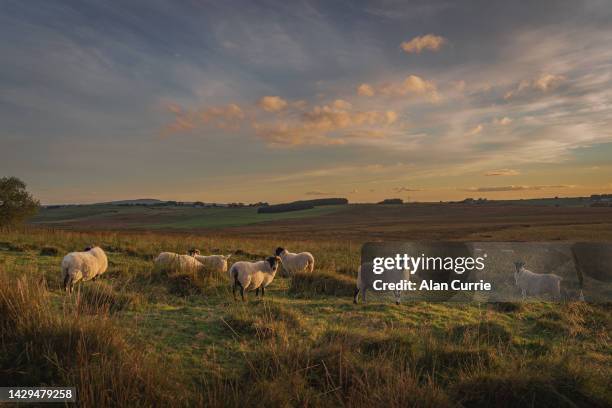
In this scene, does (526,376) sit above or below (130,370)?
below

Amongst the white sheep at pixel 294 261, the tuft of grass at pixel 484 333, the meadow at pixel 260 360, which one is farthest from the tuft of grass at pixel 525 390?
the white sheep at pixel 294 261

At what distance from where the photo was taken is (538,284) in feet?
41.8

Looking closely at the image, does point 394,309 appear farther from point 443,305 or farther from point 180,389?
point 180,389

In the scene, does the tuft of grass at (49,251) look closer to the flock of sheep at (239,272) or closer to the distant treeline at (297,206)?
the flock of sheep at (239,272)

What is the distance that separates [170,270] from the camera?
11.4 meters

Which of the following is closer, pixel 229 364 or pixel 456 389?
pixel 456 389

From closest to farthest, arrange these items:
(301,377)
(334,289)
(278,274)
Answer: (301,377) < (334,289) < (278,274)

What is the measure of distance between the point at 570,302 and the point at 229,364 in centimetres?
1168

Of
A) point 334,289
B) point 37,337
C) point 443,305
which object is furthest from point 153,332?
point 443,305

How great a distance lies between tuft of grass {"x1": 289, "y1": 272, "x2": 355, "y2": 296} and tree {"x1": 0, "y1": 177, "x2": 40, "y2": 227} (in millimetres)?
41878

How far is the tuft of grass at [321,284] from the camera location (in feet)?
39.5

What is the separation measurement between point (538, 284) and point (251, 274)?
32.2ft

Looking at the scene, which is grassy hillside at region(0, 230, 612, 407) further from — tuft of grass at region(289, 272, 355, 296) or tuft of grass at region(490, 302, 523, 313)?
tuft of grass at region(289, 272, 355, 296)

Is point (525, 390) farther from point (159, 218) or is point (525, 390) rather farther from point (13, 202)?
point (159, 218)
